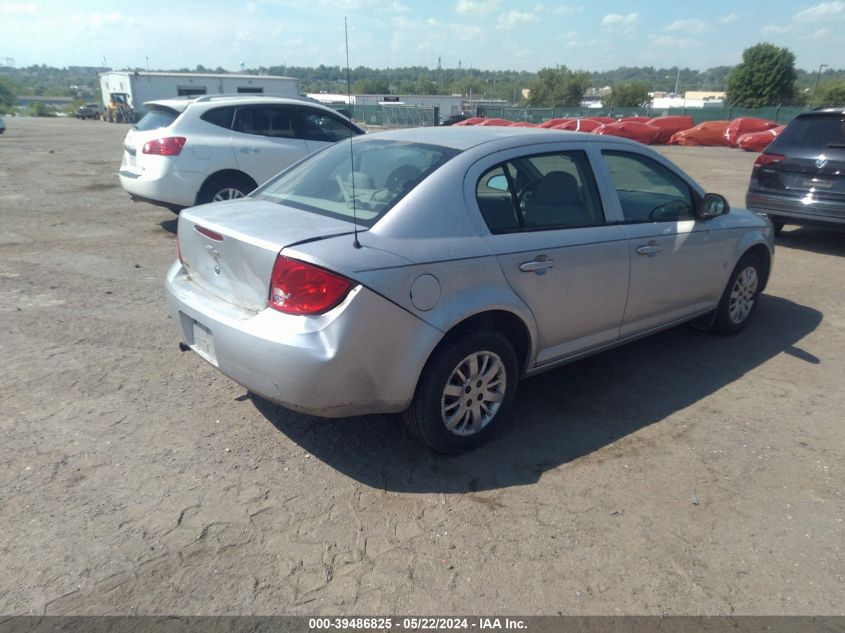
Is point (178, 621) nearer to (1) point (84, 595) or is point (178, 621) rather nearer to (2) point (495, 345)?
(1) point (84, 595)

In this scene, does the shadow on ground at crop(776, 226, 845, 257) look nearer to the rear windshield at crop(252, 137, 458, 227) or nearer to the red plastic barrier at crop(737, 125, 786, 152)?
the rear windshield at crop(252, 137, 458, 227)

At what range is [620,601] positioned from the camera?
2561 millimetres

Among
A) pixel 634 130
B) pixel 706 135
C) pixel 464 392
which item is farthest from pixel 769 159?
pixel 706 135

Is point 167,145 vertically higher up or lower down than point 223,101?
lower down

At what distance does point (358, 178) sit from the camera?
150 inches

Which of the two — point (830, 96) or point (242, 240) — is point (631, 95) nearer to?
point (830, 96)

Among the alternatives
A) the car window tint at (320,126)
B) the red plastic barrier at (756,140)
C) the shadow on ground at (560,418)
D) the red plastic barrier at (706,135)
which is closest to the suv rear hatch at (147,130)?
the car window tint at (320,126)

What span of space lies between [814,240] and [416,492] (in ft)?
28.7

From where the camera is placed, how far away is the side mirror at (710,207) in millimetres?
4762

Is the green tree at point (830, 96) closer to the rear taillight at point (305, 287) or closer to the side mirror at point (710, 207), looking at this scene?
the side mirror at point (710, 207)

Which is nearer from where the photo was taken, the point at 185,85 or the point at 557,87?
the point at 185,85

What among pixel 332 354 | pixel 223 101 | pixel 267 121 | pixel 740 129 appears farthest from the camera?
pixel 740 129

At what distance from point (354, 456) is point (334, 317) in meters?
0.99

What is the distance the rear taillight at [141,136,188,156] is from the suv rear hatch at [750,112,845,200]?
7.65 meters
